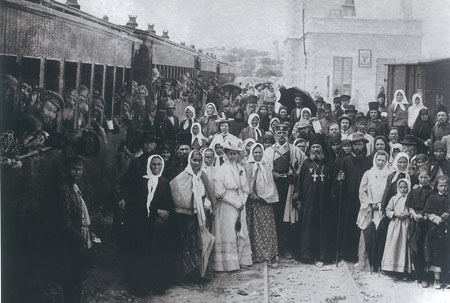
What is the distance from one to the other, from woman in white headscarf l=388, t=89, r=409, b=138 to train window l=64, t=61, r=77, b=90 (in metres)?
3.54

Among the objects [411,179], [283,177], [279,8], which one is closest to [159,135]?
[283,177]

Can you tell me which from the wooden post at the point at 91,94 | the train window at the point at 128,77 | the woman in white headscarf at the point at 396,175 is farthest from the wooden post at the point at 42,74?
the woman in white headscarf at the point at 396,175

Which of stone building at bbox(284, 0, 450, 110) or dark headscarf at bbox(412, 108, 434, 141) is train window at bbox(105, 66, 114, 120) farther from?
dark headscarf at bbox(412, 108, 434, 141)

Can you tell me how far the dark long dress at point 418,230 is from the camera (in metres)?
5.11

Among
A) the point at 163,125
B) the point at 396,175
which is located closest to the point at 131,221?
the point at 163,125

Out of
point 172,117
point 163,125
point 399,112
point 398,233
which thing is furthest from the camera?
point 399,112

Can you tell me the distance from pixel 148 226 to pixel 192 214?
44cm

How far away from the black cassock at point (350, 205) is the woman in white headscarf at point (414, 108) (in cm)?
85

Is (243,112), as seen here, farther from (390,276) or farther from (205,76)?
(390,276)

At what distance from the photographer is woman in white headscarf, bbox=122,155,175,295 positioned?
4.98 meters

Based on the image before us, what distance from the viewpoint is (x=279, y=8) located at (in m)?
5.64

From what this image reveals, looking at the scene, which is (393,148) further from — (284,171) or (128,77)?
(128,77)

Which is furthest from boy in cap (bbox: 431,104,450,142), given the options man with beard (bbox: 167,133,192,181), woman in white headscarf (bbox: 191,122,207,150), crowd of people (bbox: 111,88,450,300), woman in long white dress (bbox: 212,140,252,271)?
man with beard (bbox: 167,133,192,181)

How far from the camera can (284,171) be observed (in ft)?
18.2
